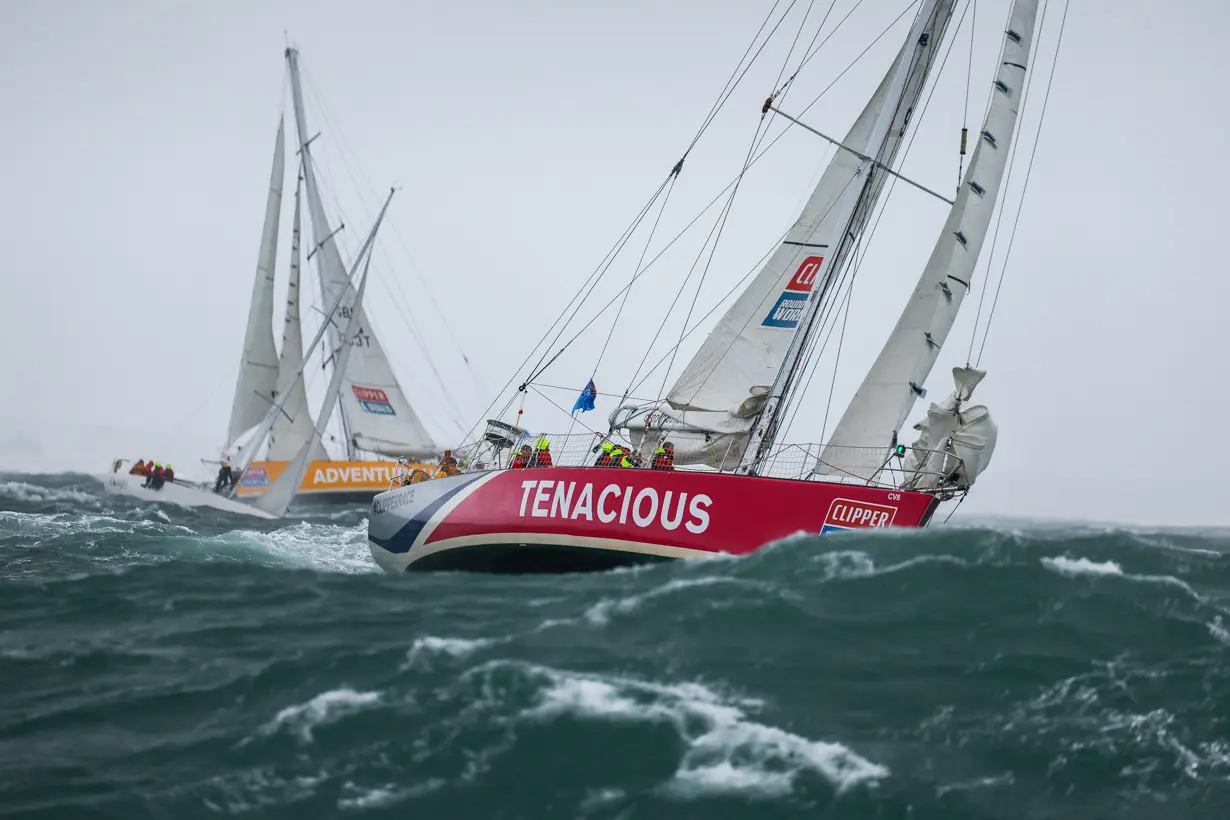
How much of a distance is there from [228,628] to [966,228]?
10732mm

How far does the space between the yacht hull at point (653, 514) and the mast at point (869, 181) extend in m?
1.35

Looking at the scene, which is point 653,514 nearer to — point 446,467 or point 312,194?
point 446,467

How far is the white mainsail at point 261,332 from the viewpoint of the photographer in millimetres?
37938

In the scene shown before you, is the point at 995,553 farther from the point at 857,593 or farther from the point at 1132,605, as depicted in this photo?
the point at 857,593

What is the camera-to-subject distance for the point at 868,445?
47.0 ft

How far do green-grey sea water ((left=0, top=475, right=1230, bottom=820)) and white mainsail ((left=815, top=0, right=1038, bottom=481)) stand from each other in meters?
2.32

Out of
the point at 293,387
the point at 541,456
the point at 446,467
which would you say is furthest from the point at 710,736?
the point at 293,387

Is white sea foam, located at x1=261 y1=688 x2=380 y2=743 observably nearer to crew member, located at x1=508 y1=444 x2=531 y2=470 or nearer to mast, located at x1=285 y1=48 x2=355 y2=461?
crew member, located at x1=508 y1=444 x2=531 y2=470

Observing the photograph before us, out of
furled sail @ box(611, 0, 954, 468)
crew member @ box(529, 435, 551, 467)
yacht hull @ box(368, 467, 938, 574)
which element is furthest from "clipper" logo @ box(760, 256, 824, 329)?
crew member @ box(529, 435, 551, 467)

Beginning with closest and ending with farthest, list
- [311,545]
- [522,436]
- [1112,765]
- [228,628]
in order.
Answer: [1112,765] → [228,628] → [522,436] → [311,545]

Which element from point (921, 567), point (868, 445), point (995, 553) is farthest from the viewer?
point (868, 445)

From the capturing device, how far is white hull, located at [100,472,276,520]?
2992 cm

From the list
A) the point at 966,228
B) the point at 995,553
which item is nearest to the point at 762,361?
the point at 966,228

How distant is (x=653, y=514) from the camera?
12867 mm
